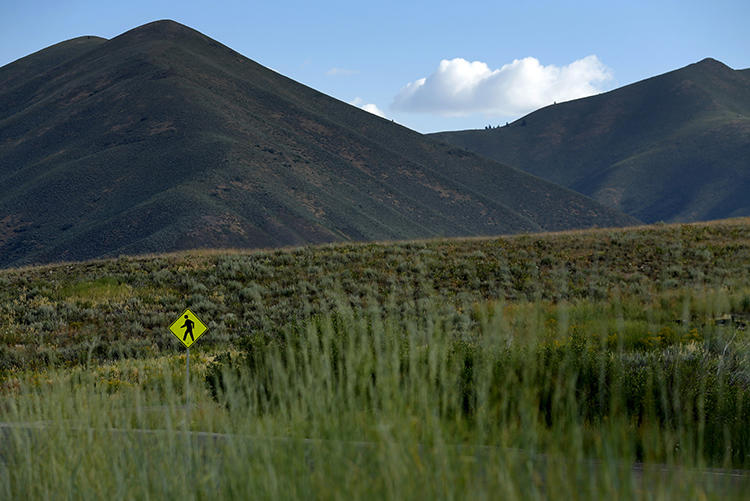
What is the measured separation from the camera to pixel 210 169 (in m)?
87.4

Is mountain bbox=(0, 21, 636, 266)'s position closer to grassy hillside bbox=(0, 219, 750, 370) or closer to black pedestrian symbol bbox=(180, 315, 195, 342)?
grassy hillside bbox=(0, 219, 750, 370)

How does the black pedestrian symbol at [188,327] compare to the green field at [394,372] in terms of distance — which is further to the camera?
the black pedestrian symbol at [188,327]

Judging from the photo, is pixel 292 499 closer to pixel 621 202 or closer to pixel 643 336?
pixel 643 336

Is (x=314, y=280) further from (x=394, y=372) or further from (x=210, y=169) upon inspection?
(x=210, y=169)

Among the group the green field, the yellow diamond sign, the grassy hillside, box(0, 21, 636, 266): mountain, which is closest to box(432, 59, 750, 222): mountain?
box(0, 21, 636, 266): mountain

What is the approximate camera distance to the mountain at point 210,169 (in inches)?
3095

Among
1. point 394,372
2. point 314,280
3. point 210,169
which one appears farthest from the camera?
point 210,169

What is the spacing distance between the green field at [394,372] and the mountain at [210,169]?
44883mm

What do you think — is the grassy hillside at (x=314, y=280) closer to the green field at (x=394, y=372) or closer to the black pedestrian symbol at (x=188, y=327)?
the green field at (x=394, y=372)

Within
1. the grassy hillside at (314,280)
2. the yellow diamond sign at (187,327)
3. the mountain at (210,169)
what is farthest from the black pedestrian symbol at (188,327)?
the mountain at (210,169)

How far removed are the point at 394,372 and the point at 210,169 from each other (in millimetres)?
86339

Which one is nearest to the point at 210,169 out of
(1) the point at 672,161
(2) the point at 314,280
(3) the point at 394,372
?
(2) the point at 314,280

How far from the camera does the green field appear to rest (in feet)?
11.9

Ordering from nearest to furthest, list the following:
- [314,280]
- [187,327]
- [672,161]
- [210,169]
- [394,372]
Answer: [394,372] → [187,327] → [314,280] → [210,169] → [672,161]
